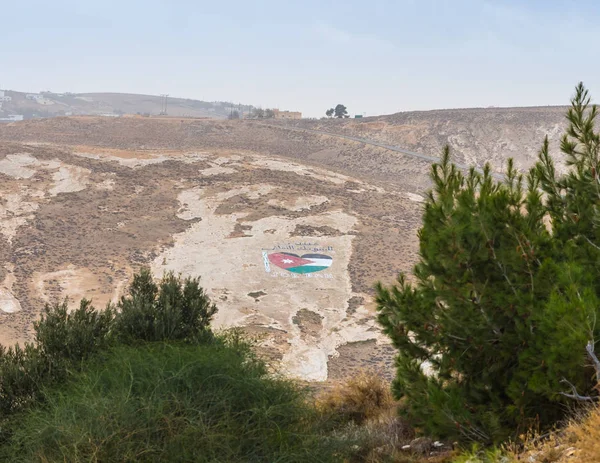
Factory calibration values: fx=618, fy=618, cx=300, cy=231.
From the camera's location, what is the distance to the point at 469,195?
23.2 ft

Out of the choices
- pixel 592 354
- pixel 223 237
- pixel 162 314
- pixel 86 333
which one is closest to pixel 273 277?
pixel 223 237

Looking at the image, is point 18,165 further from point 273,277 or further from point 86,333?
point 86,333

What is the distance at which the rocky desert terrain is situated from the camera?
20.8 meters

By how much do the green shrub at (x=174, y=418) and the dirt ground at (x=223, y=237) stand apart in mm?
6600

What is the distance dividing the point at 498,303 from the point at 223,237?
23307mm

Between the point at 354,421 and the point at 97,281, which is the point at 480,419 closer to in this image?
the point at 354,421

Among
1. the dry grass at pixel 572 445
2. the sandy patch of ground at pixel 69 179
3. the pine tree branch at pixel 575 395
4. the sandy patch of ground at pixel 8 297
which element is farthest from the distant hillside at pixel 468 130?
the dry grass at pixel 572 445

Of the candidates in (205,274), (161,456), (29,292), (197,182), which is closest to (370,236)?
(205,274)

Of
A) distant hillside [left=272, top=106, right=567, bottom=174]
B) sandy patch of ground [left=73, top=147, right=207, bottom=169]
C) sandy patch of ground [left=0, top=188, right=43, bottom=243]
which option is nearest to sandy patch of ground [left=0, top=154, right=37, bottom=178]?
sandy patch of ground [left=0, top=188, right=43, bottom=243]

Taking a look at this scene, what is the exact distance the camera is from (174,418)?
643cm

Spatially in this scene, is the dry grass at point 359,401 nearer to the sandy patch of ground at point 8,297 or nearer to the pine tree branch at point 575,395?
the pine tree branch at point 575,395

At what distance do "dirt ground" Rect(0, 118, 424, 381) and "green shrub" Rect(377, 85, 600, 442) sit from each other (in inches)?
295

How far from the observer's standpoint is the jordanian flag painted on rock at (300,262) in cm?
2644

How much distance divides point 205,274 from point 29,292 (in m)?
6.50
